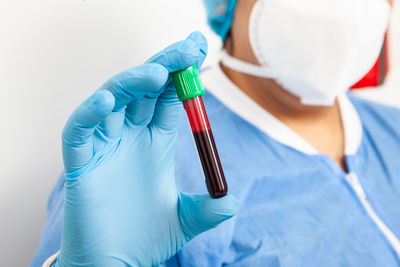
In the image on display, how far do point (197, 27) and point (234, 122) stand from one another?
10.9 inches

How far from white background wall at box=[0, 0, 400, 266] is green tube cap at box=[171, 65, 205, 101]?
0.35 meters

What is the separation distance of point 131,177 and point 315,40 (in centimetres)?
49

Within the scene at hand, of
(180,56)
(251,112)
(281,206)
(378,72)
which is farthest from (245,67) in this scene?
(378,72)

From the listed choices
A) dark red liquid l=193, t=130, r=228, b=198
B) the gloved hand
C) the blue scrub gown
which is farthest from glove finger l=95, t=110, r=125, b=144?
the blue scrub gown

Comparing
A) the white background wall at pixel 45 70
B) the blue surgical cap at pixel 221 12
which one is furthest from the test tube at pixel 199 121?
the blue surgical cap at pixel 221 12

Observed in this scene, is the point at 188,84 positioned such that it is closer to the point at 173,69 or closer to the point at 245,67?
the point at 173,69

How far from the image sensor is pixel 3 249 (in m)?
0.83

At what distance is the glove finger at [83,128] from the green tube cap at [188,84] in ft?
0.31

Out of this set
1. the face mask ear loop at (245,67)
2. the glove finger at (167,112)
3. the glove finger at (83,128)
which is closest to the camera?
the glove finger at (83,128)

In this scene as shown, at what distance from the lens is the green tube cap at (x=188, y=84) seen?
533 mm

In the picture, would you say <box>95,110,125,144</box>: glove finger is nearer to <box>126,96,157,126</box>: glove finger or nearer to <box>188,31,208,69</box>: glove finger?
<box>126,96,157,126</box>: glove finger

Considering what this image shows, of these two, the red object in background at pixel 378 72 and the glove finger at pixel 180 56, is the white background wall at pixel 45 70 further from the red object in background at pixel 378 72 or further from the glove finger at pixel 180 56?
the red object in background at pixel 378 72

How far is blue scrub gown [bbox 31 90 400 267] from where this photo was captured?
0.77 metres

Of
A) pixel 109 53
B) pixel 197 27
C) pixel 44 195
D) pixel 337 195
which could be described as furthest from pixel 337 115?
pixel 44 195
